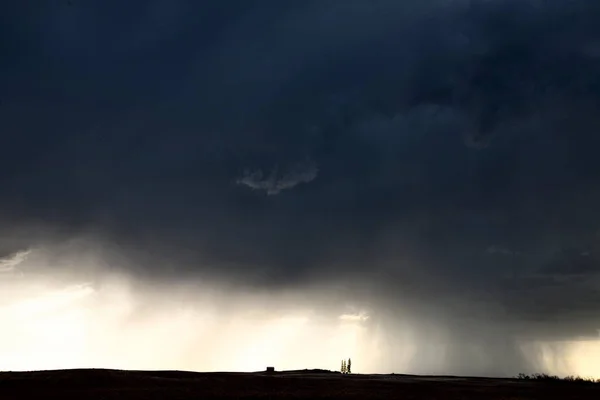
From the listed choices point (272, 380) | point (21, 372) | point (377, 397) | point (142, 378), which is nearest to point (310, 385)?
point (272, 380)

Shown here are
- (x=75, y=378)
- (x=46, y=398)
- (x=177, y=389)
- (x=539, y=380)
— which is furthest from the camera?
(x=539, y=380)

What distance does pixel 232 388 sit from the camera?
44406 millimetres

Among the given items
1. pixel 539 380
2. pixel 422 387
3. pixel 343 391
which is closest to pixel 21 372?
pixel 343 391

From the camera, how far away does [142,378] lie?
158ft

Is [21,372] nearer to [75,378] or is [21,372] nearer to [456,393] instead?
[75,378]

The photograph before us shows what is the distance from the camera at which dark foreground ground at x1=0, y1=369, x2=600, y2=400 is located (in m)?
41.1

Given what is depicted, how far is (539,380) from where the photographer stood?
61219mm

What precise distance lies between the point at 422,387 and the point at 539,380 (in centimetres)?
1940

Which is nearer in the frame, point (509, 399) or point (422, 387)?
point (509, 399)

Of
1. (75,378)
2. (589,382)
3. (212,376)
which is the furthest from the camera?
(589,382)

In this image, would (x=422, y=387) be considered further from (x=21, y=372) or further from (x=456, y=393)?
(x=21, y=372)

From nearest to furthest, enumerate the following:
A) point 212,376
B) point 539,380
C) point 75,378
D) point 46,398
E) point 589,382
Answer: point 46,398 → point 75,378 → point 212,376 → point 589,382 → point 539,380

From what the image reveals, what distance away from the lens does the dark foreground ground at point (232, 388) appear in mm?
41094

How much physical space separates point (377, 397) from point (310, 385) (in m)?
7.47
